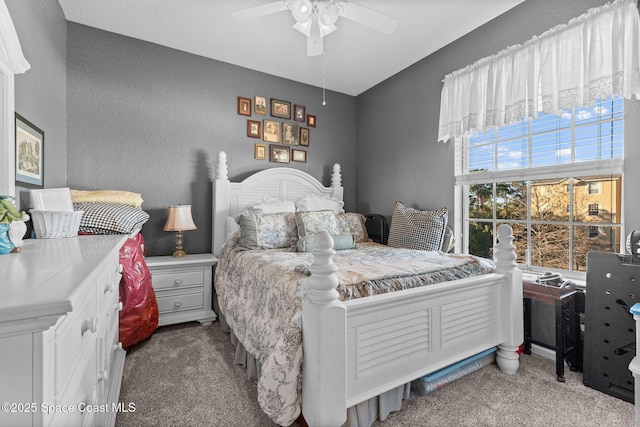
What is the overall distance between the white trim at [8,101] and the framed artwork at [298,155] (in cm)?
243

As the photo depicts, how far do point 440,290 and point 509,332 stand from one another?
67 centimetres

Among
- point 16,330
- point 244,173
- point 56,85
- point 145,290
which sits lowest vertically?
point 145,290

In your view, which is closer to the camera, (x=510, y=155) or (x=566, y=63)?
(x=566, y=63)

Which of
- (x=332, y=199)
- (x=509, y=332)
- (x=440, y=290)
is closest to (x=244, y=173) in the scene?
(x=332, y=199)

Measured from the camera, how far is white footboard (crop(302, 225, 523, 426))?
1.23 m

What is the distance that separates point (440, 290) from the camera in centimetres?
160

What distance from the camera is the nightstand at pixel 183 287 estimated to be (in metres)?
2.52

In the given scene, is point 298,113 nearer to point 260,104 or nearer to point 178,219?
point 260,104

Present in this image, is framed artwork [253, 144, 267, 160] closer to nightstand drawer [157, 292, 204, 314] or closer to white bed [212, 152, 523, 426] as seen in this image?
nightstand drawer [157, 292, 204, 314]

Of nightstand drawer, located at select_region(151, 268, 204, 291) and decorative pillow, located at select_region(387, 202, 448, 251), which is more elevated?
decorative pillow, located at select_region(387, 202, 448, 251)

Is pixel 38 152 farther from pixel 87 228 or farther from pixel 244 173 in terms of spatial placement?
pixel 244 173

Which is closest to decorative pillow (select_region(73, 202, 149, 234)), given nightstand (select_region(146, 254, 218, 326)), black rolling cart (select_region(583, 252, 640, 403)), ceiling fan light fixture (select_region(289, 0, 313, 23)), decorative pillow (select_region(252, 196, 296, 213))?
nightstand (select_region(146, 254, 218, 326))

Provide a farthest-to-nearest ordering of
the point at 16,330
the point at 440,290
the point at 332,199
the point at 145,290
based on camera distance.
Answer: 1. the point at 332,199
2. the point at 145,290
3. the point at 440,290
4. the point at 16,330

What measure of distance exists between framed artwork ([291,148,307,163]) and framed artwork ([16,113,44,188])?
222cm
